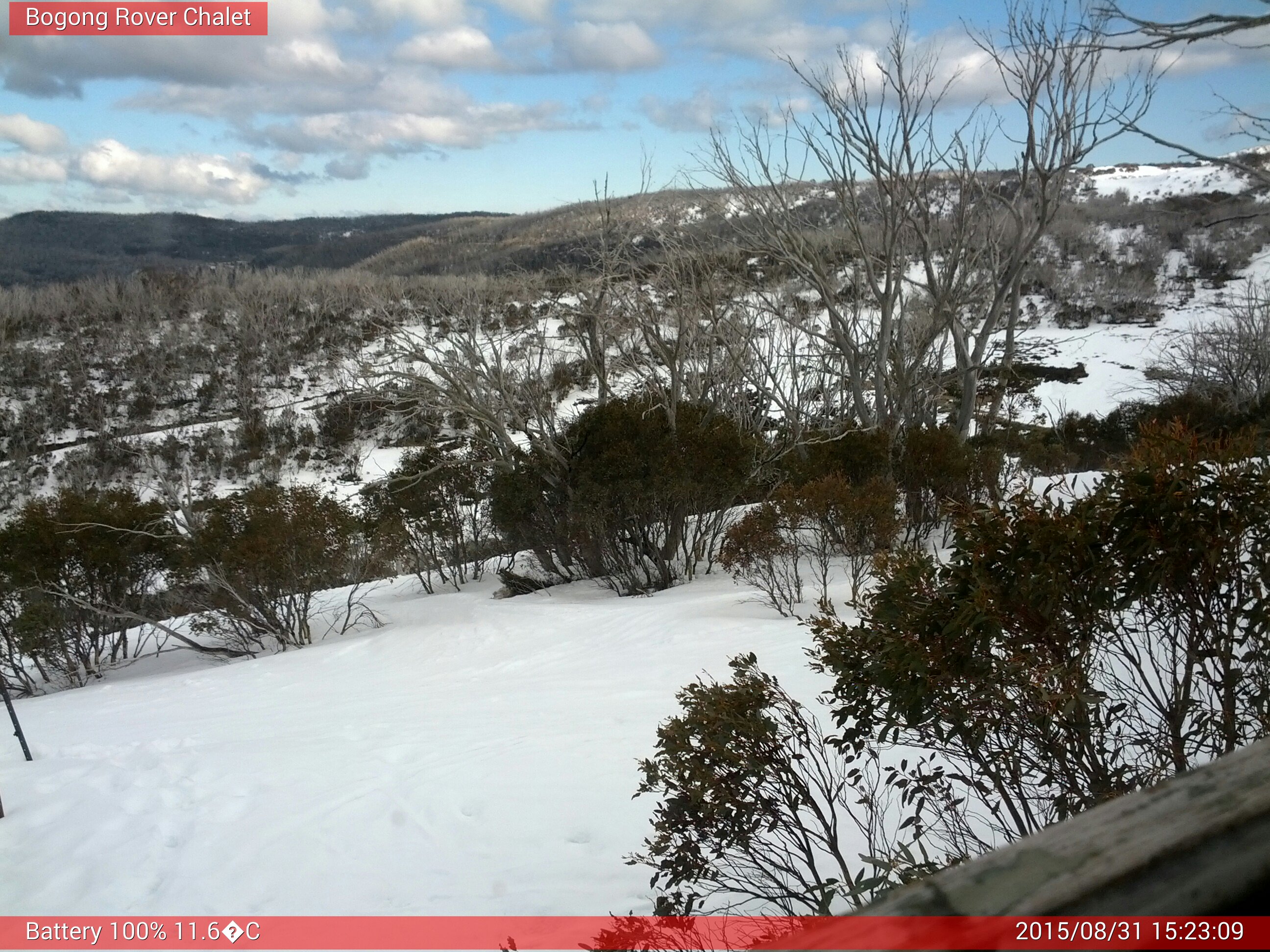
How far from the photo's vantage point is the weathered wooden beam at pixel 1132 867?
602 millimetres

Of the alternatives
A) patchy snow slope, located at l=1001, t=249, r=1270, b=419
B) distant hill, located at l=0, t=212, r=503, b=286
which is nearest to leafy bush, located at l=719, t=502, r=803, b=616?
patchy snow slope, located at l=1001, t=249, r=1270, b=419

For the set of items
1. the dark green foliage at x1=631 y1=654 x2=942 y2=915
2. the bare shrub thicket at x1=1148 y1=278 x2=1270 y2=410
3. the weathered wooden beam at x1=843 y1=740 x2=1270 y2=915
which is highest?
the bare shrub thicket at x1=1148 y1=278 x2=1270 y2=410

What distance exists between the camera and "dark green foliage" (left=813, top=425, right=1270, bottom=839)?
218 centimetres

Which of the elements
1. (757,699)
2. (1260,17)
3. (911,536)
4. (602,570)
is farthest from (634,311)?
(757,699)

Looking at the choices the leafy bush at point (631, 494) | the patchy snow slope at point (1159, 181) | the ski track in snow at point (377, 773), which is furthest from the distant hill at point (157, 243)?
the patchy snow slope at point (1159, 181)

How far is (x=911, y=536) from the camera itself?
10.9 metres

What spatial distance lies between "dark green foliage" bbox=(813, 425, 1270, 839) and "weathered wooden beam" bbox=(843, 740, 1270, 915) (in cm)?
151

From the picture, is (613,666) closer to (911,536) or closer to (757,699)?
(757,699)

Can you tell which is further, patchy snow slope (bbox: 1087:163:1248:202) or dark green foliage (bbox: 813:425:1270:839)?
patchy snow slope (bbox: 1087:163:1248:202)

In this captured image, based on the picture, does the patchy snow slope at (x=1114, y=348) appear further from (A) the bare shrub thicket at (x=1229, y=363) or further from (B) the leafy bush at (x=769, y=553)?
(B) the leafy bush at (x=769, y=553)

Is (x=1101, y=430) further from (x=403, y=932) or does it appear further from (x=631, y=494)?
(x=403, y=932)

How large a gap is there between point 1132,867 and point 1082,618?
6.38 ft

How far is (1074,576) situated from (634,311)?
34.8 ft

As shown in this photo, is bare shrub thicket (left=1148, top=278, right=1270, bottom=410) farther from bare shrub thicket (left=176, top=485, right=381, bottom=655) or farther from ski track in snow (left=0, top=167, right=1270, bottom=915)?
bare shrub thicket (left=176, top=485, right=381, bottom=655)
